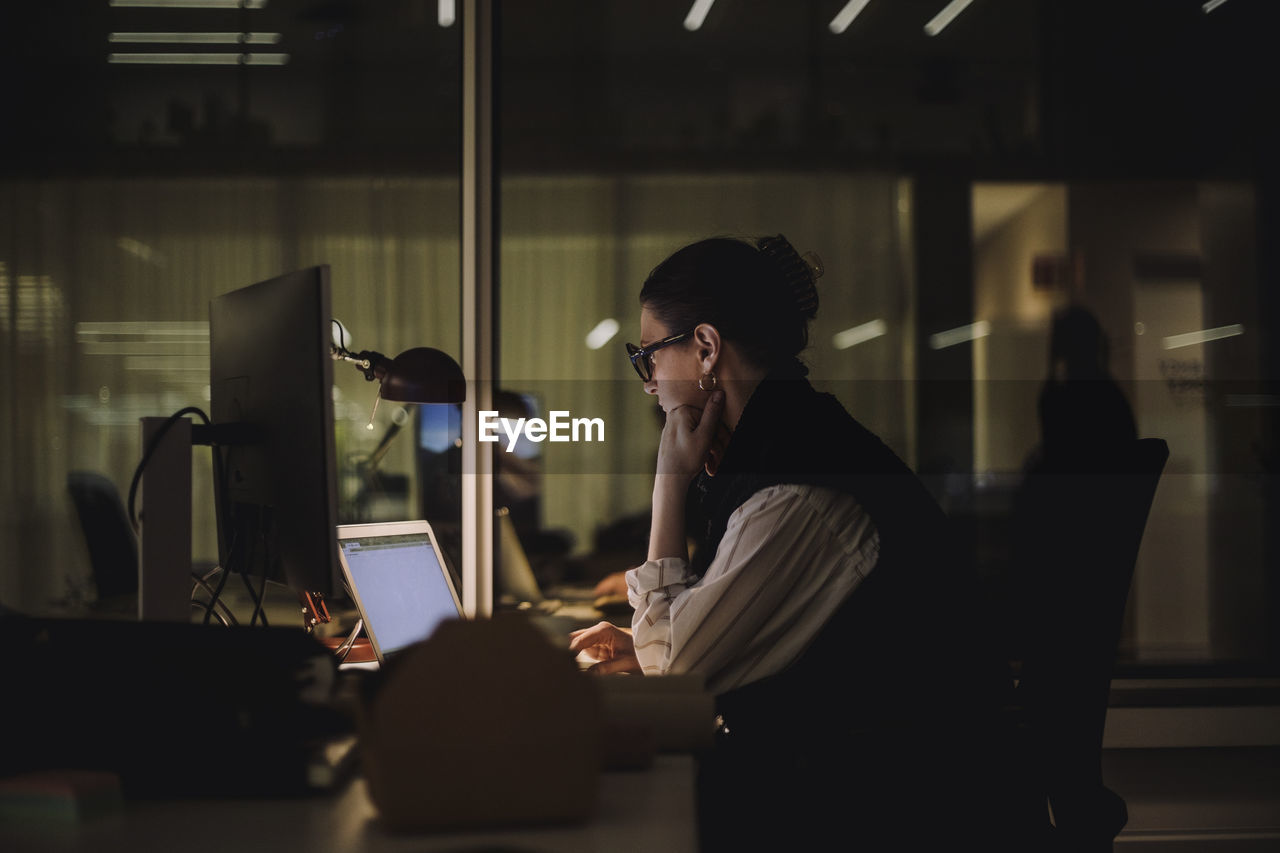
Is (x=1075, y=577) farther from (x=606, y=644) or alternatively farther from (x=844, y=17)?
(x=844, y=17)

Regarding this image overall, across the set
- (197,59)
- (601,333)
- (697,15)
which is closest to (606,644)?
(601,333)

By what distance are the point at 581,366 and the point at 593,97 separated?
0.89m

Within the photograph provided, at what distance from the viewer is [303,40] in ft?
9.36

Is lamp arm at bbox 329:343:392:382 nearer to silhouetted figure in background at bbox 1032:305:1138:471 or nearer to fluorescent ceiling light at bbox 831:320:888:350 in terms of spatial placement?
fluorescent ceiling light at bbox 831:320:888:350

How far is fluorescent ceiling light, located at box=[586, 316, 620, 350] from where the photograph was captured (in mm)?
2670

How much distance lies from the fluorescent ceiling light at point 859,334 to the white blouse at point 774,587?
4.86 ft

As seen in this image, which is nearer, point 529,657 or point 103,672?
point 529,657

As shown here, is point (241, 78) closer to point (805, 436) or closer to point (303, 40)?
point (303, 40)

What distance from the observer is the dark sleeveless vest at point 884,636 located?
123 centimetres

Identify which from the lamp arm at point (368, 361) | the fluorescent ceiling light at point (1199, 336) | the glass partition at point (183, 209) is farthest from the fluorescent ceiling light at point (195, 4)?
the fluorescent ceiling light at point (1199, 336)

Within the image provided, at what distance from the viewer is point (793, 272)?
1.53 metres

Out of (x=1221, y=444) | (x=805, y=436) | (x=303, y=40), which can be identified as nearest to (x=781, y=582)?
(x=805, y=436)

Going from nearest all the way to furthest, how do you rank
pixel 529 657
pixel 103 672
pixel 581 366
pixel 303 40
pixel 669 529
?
pixel 529 657 < pixel 103 672 < pixel 669 529 < pixel 581 366 < pixel 303 40

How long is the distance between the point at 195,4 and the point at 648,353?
2.48 meters
